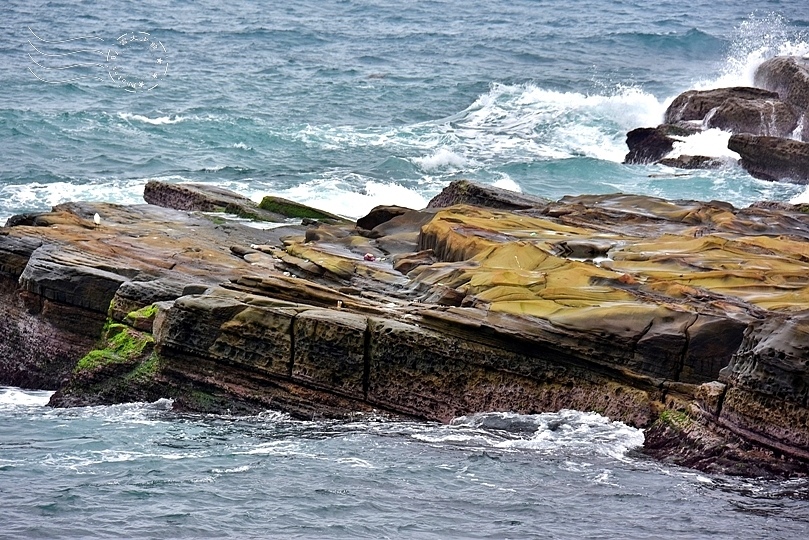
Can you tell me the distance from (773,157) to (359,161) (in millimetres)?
12471

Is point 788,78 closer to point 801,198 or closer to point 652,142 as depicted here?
point 652,142

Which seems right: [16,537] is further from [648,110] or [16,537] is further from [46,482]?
[648,110]

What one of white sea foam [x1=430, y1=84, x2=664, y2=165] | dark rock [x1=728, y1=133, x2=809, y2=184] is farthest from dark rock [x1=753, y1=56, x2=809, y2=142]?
white sea foam [x1=430, y1=84, x2=664, y2=165]

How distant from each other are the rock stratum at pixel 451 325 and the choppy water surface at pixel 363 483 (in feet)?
1.44

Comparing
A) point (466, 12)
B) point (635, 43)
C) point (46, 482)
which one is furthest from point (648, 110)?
point (46, 482)

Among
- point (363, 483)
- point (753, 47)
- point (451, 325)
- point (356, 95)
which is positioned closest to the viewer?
point (363, 483)

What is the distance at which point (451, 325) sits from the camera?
589 inches

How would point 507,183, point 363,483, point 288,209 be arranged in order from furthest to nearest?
point 507,183
point 288,209
point 363,483

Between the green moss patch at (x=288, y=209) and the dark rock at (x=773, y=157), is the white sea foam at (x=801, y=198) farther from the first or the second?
the green moss patch at (x=288, y=209)

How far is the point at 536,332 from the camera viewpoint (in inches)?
576

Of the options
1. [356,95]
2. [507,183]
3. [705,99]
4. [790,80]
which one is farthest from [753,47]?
[507,183]

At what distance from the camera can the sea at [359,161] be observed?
12.1 meters

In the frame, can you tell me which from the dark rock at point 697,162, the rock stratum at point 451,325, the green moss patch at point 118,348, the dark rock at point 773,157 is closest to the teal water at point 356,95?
the dark rock at point 697,162

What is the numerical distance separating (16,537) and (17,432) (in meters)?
4.17
